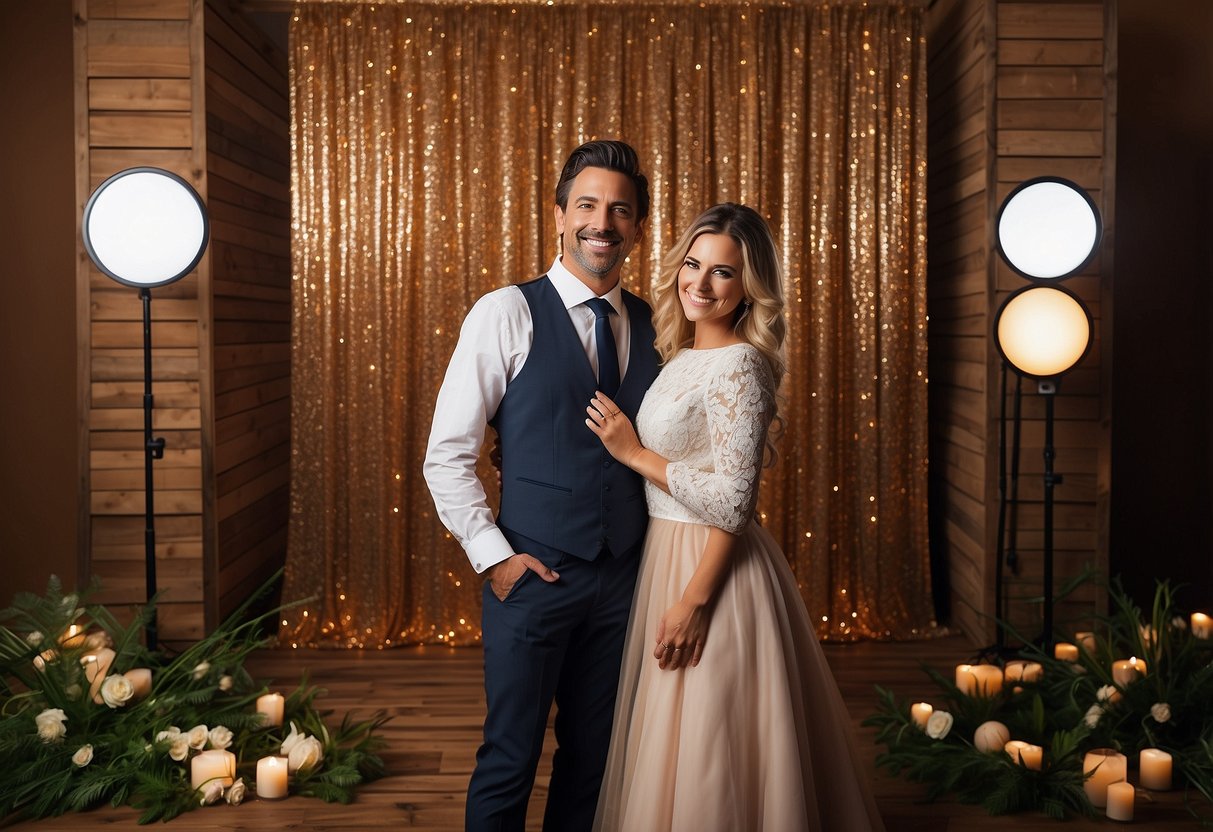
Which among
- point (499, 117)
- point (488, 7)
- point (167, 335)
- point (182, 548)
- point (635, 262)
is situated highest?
point (488, 7)

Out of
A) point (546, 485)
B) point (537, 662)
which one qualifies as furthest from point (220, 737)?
point (546, 485)

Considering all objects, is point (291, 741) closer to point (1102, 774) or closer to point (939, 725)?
point (939, 725)

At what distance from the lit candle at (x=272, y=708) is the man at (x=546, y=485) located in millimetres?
981

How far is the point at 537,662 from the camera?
6.19 feet

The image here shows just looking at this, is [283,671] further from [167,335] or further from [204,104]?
[204,104]

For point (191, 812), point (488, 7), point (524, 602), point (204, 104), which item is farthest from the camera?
point (488, 7)

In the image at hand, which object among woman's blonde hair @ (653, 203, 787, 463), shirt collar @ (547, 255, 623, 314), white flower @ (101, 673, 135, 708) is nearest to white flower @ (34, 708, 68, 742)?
white flower @ (101, 673, 135, 708)

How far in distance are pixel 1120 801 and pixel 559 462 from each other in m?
1.50

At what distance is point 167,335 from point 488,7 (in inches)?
60.6

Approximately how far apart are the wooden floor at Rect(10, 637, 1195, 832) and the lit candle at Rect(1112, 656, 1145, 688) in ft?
1.09

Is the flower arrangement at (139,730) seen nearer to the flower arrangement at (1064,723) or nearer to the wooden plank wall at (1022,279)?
the flower arrangement at (1064,723)

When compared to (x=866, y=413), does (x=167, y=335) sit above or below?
above

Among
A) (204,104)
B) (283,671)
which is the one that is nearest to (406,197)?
(204,104)

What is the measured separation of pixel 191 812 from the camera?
238cm
